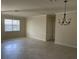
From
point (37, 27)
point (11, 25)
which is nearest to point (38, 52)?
point (37, 27)

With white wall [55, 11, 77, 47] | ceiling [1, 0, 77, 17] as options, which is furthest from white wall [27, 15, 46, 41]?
ceiling [1, 0, 77, 17]

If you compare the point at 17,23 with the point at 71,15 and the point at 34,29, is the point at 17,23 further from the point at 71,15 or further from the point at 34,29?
the point at 71,15

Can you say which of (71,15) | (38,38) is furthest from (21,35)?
(71,15)

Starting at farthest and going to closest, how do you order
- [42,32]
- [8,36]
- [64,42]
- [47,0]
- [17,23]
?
[17,23]
[8,36]
[42,32]
[64,42]
[47,0]

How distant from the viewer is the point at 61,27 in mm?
7840

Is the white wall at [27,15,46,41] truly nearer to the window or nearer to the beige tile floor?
the window

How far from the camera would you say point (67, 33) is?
7.28m

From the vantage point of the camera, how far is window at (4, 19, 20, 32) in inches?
423

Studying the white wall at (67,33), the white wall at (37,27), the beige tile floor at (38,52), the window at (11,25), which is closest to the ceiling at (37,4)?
the white wall at (67,33)

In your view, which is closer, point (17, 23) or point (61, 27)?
point (61, 27)

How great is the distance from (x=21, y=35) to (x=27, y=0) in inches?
320

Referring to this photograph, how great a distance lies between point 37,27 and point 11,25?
2748 mm

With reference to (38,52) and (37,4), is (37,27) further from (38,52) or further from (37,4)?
(37,4)

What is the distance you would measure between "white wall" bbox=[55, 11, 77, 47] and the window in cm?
514
